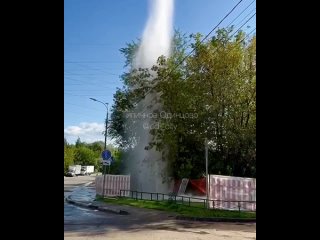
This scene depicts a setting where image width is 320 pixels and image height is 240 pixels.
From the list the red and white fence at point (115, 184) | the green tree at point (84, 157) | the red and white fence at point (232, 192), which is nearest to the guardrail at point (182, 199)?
the red and white fence at point (232, 192)

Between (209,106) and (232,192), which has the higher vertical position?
(209,106)

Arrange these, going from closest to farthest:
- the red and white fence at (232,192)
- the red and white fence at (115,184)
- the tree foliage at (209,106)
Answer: the red and white fence at (232,192), the tree foliage at (209,106), the red and white fence at (115,184)

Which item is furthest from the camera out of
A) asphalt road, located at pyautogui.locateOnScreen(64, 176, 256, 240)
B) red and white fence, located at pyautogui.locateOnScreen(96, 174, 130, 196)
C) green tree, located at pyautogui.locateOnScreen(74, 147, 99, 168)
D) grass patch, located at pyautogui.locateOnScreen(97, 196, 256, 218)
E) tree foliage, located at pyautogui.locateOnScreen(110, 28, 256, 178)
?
green tree, located at pyautogui.locateOnScreen(74, 147, 99, 168)

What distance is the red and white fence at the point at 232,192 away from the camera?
41.7 feet

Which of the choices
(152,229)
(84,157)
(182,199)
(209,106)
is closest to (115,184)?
(182,199)

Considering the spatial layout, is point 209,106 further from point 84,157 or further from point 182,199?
point 84,157

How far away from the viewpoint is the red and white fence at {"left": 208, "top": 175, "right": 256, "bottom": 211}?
41.7ft

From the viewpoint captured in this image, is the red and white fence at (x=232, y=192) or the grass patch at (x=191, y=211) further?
the red and white fence at (x=232, y=192)

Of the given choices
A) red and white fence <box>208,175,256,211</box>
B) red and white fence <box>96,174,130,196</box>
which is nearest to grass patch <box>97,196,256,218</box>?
red and white fence <box>208,175,256,211</box>

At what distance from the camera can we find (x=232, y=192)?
12867mm

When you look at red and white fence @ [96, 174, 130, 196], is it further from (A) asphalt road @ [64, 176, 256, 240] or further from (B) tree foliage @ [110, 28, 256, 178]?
(A) asphalt road @ [64, 176, 256, 240]

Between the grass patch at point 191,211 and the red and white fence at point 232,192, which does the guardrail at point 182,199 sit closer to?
the red and white fence at point 232,192

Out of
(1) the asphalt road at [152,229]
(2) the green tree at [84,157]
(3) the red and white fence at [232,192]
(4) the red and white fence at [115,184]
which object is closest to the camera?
(1) the asphalt road at [152,229]
